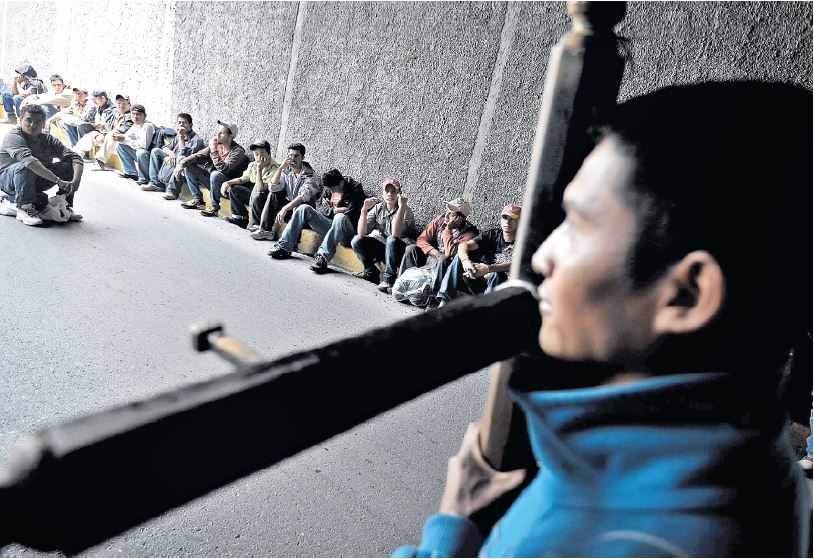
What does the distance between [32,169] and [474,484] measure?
695 cm

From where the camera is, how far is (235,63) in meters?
8.72

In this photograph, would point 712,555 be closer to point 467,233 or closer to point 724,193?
point 724,193

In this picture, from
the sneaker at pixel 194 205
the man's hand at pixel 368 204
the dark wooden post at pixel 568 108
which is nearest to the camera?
the dark wooden post at pixel 568 108

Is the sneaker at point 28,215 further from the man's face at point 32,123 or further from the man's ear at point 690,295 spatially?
the man's ear at point 690,295

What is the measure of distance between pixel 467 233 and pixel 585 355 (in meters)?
5.03

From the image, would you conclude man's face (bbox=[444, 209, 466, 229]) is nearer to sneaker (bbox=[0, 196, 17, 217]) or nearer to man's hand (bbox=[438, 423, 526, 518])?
sneaker (bbox=[0, 196, 17, 217])

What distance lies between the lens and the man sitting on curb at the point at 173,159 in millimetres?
8609

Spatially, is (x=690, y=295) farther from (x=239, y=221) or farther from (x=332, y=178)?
(x=239, y=221)

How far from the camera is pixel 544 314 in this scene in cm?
70

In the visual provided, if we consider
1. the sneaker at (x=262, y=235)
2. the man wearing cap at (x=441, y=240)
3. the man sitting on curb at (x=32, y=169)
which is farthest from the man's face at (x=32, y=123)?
the man wearing cap at (x=441, y=240)

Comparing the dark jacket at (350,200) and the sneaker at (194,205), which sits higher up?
the dark jacket at (350,200)

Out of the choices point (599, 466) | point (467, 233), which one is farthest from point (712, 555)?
point (467, 233)

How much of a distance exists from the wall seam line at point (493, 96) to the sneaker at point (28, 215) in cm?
437

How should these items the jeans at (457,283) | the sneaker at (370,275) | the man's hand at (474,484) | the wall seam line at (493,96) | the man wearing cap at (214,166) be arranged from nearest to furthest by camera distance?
the man's hand at (474,484)
the jeans at (457,283)
the wall seam line at (493,96)
the sneaker at (370,275)
the man wearing cap at (214,166)
